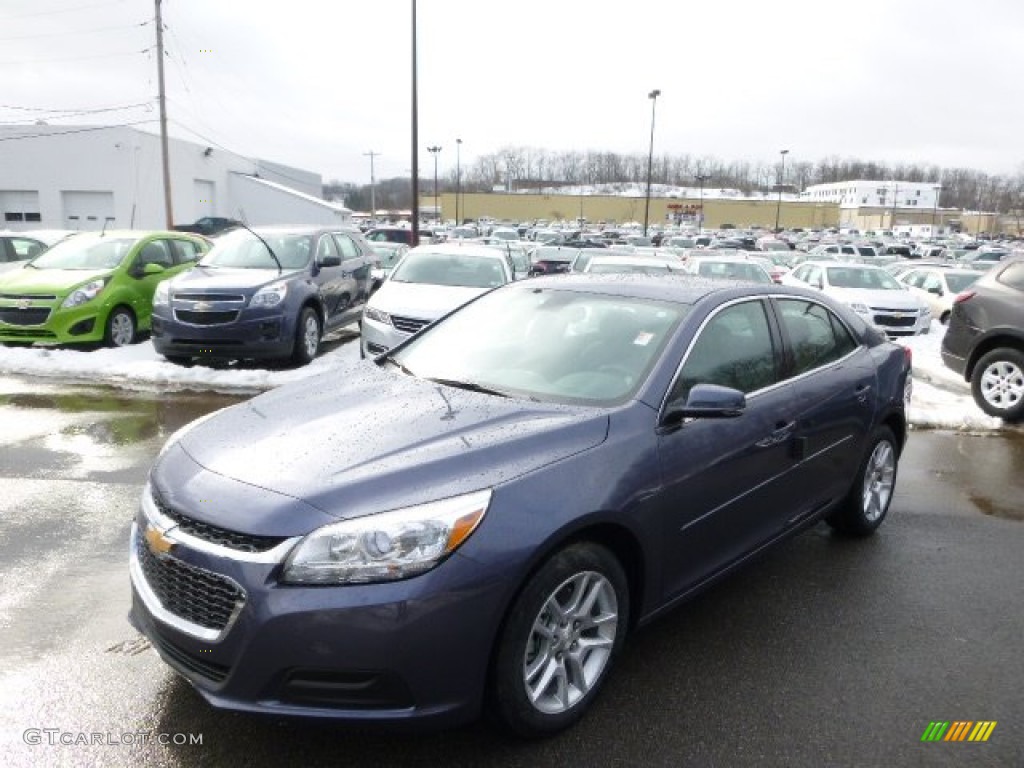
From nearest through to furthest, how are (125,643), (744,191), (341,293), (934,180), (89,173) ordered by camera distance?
(125,643) < (341,293) < (89,173) < (744,191) < (934,180)

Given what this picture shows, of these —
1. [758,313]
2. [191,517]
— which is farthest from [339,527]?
A: [758,313]

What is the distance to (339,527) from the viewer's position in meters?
2.44

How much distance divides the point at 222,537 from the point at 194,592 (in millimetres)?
219

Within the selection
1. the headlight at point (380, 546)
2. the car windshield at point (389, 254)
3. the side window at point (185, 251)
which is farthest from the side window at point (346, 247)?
the car windshield at point (389, 254)

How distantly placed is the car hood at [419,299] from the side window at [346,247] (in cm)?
154

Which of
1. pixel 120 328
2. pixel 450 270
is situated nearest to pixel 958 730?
pixel 450 270

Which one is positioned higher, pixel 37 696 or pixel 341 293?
pixel 341 293

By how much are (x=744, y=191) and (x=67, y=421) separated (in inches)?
6057

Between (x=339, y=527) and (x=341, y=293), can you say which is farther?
(x=341, y=293)

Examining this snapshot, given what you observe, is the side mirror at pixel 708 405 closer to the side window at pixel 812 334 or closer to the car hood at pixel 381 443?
the car hood at pixel 381 443

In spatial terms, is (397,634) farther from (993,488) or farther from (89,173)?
(89,173)

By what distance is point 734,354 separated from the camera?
12.4ft

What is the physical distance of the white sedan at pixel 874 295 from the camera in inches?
564

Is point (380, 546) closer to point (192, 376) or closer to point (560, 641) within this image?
point (560, 641)
